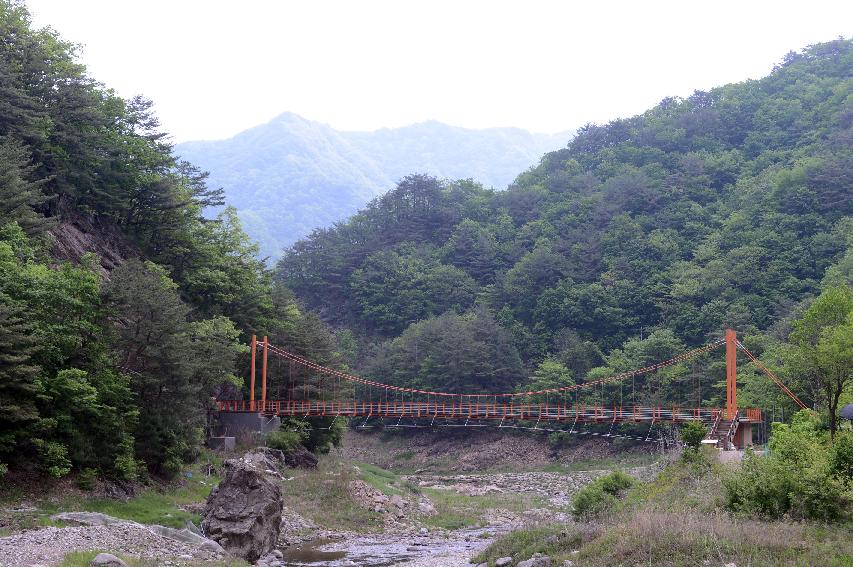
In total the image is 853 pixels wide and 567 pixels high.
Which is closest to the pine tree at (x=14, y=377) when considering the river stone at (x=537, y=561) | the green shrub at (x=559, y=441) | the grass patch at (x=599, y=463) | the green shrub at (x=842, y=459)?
the river stone at (x=537, y=561)

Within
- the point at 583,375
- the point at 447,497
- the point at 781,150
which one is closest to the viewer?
the point at 447,497

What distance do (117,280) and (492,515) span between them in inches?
559

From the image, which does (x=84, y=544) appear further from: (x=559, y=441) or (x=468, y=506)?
(x=559, y=441)

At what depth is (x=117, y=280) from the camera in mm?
23016

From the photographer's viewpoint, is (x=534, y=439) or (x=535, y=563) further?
(x=534, y=439)

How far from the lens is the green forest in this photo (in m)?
22.0

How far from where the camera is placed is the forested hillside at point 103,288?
2003 cm

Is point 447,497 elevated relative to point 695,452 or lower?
lower

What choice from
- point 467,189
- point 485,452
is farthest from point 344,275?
point 485,452

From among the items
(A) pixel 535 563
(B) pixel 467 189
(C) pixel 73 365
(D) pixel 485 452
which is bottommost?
(D) pixel 485 452

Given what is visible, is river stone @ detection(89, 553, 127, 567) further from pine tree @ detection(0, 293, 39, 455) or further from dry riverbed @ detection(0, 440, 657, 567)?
pine tree @ detection(0, 293, 39, 455)

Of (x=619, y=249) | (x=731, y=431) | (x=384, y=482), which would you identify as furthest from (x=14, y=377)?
(x=619, y=249)

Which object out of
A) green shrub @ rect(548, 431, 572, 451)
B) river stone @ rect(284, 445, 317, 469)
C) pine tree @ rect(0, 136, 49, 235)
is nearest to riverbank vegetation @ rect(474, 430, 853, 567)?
river stone @ rect(284, 445, 317, 469)

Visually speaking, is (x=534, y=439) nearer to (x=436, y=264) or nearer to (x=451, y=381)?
(x=451, y=381)
